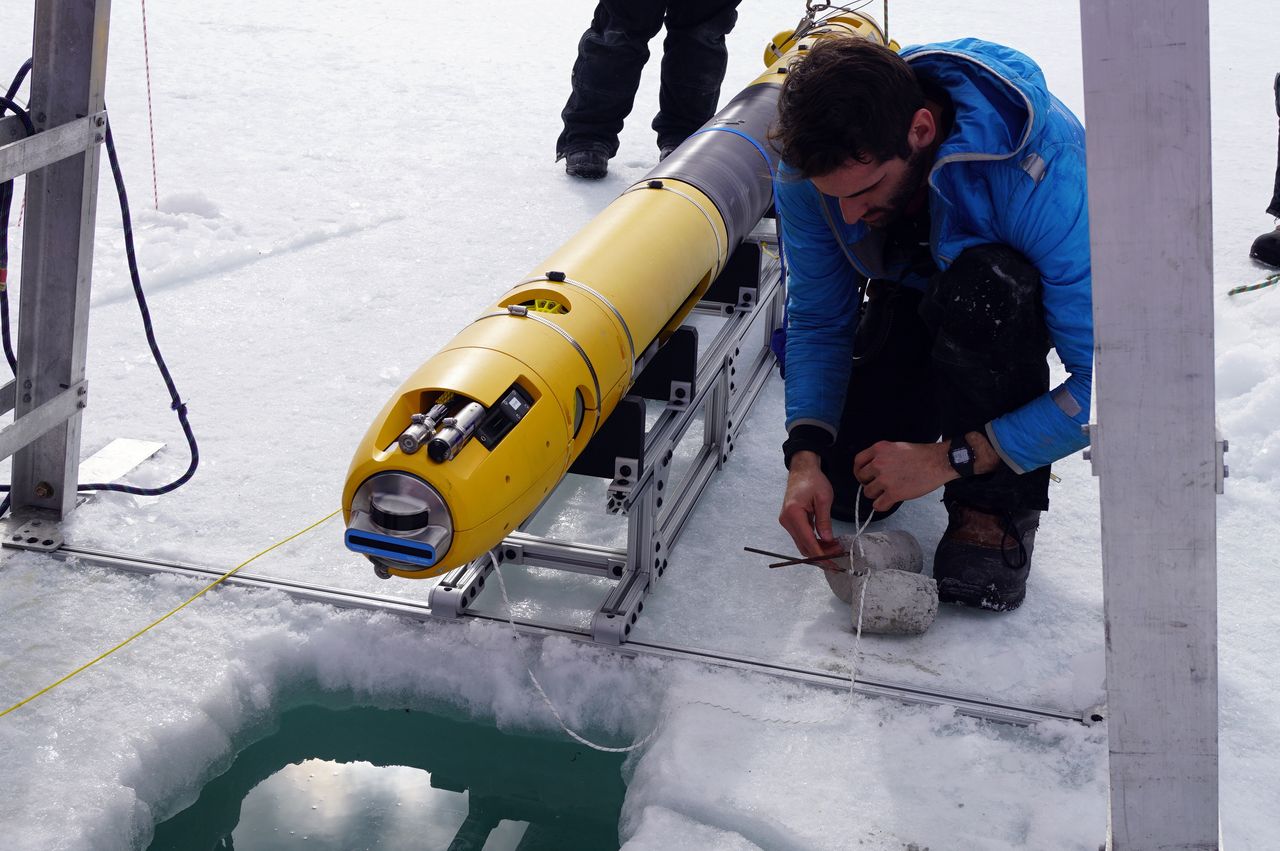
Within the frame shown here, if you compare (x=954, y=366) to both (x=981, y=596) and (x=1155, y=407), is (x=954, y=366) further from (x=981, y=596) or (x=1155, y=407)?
(x=1155, y=407)


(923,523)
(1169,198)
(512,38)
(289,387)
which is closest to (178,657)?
(289,387)

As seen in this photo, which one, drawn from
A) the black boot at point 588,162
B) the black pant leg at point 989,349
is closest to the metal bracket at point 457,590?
the black pant leg at point 989,349

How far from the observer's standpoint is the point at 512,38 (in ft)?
21.7

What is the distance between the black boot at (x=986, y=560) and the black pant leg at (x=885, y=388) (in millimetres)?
214

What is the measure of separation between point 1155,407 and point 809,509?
42.5 inches

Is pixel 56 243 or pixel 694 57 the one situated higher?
pixel 694 57

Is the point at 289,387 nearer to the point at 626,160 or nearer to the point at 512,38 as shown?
the point at 626,160

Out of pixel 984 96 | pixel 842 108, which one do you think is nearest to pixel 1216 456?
Answer: pixel 842 108

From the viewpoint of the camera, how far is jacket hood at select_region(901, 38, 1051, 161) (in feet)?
6.60

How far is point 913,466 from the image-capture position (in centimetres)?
223

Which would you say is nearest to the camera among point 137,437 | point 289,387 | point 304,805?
point 304,805

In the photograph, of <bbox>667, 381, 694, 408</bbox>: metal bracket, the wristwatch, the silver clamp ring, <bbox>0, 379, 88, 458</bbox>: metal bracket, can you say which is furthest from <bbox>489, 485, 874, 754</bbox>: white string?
<bbox>0, 379, 88, 458</bbox>: metal bracket

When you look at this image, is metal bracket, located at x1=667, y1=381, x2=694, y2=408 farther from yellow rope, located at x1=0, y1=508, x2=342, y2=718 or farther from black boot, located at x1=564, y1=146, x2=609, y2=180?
black boot, located at x1=564, y1=146, x2=609, y2=180

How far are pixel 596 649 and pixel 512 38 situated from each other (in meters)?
5.03
